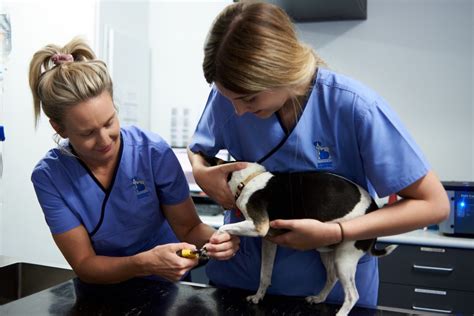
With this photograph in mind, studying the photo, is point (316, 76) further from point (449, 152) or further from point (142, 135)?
point (449, 152)

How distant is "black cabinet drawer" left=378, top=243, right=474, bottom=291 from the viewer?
2.22 meters

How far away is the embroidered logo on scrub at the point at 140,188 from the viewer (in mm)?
1309

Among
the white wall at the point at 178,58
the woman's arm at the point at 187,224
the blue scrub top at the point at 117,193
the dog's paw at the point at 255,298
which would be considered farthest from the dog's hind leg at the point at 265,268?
the white wall at the point at 178,58

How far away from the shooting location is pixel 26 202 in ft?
9.27

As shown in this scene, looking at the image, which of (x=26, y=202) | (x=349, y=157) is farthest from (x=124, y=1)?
(x=349, y=157)

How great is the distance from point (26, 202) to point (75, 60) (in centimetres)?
183

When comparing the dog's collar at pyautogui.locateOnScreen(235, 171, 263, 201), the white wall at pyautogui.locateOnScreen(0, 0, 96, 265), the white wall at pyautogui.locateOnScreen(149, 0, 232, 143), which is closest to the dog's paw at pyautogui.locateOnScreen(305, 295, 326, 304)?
the dog's collar at pyautogui.locateOnScreen(235, 171, 263, 201)

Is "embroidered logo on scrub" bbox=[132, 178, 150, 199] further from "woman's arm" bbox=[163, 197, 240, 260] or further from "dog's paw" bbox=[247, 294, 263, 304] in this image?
"dog's paw" bbox=[247, 294, 263, 304]

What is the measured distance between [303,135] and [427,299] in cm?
164

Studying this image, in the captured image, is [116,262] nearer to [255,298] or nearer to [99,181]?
[99,181]

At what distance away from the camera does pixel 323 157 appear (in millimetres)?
1090

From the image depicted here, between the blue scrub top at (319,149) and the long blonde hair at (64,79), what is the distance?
32 centimetres

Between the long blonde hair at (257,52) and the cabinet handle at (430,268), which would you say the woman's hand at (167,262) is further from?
the cabinet handle at (430,268)

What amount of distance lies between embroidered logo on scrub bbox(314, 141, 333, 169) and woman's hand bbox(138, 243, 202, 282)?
15.6 inches
